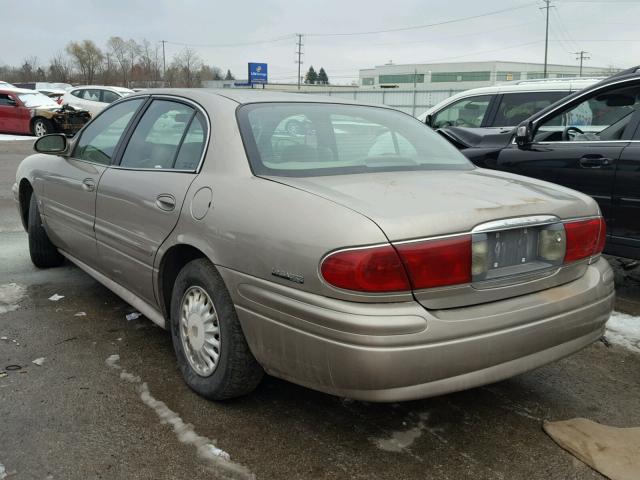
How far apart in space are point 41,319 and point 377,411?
2511mm

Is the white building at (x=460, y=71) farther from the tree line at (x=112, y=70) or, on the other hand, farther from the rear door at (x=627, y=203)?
the rear door at (x=627, y=203)

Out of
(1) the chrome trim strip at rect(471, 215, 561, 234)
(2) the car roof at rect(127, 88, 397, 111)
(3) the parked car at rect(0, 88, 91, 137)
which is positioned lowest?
(1) the chrome trim strip at rect(471, 215, 561, 234)

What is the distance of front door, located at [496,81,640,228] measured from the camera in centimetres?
451

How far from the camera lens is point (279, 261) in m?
2.33

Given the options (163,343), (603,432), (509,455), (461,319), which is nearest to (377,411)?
(509,455)

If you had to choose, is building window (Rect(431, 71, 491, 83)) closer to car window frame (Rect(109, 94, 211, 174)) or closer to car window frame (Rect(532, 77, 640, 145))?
car window frame (Rect(532, 77, 640, 145))

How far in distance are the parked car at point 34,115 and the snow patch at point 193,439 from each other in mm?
17926

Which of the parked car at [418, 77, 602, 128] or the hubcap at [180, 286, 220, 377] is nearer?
the hubcap at [180, 286, 220, 377]

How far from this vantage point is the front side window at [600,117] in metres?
4.64

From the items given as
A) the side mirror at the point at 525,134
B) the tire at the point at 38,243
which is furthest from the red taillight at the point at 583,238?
the tire at the point at 38,243

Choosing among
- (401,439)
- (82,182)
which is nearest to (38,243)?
(82,182)

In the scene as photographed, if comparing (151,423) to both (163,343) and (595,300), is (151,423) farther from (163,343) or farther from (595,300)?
(595,300)

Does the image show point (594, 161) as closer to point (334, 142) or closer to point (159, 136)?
point (334, 142)

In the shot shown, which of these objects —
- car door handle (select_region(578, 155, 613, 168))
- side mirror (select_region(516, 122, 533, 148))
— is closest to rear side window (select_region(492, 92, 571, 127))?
side mirror (select_region(516, 122, 533, 148))
